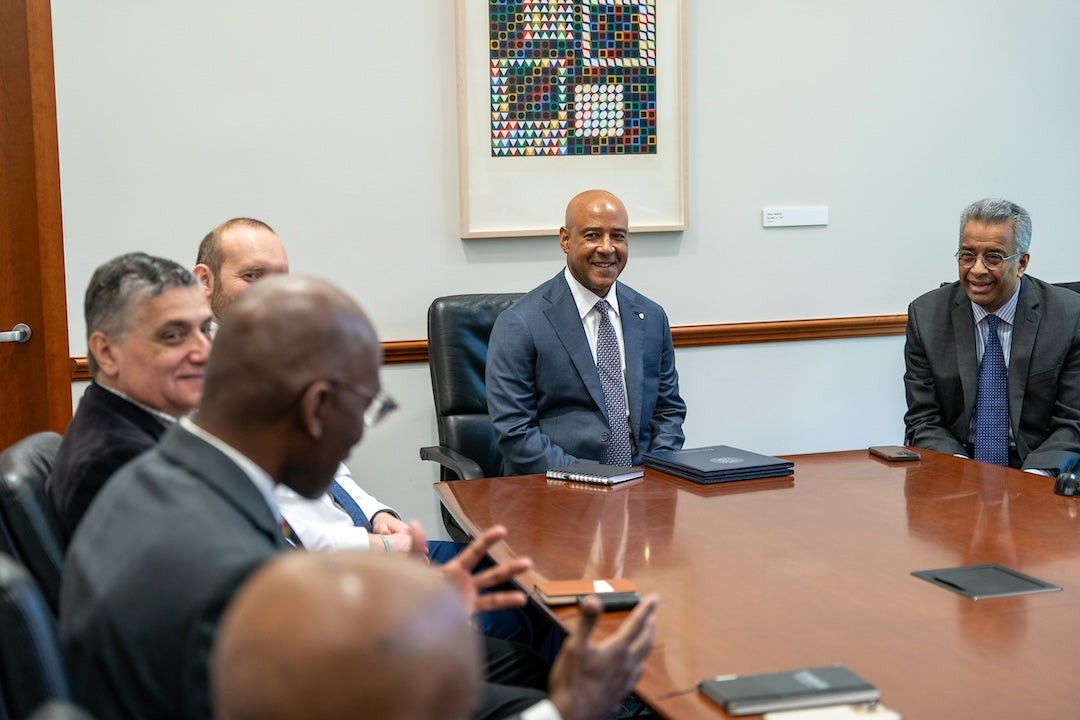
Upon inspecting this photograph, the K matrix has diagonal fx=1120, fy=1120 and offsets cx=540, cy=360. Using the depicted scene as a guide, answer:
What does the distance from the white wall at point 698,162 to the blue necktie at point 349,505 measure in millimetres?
1250

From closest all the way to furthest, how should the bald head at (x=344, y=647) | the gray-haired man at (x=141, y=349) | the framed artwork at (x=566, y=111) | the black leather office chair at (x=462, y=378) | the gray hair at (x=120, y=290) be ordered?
the bald head at (x=344, y=647) → the gray-haired man at (x=141, y=349) → the gray hair at (x=120, y=290) → the black leather office chair at (x=462, y=378) → the framed artwork at (x=566, y=111)

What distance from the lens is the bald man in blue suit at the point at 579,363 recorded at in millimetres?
3514

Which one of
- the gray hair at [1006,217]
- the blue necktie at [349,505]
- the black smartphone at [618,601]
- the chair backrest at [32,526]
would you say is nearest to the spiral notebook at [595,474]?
the blue necktie at [349,505]

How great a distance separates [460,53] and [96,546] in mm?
3086

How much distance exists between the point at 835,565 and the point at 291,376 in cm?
119

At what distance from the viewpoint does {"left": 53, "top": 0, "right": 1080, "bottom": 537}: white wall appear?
12.7ft

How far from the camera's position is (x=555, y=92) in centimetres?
421

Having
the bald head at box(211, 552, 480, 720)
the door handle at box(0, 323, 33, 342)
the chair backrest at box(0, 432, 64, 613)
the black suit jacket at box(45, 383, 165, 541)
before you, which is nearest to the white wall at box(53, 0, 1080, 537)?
the door handle at box(0, 323, 33, 342)

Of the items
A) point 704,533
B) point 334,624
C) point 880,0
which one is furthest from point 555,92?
point 334,624

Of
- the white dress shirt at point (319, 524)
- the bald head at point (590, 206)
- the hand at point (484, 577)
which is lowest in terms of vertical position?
the white dress shirt at point (319, 524)

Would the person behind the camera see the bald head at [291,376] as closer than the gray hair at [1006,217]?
Yes

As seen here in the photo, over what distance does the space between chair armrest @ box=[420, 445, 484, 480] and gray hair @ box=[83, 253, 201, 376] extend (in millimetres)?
1412

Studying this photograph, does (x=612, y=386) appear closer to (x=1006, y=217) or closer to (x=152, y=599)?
(x=1006, y=217)

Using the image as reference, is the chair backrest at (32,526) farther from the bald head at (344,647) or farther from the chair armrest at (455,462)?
the chair armrest at (455,462)
